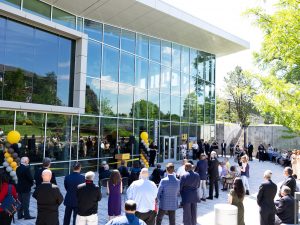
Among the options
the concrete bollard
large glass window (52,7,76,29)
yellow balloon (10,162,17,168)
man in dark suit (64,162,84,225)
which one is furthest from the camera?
large glass window (52,7,76,29)

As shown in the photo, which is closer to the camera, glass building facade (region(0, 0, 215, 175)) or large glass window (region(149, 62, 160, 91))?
glass building facade (region(0, 0, 215, 175))

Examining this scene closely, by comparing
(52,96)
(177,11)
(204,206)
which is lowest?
(204,206)

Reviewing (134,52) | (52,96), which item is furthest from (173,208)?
(134,52)

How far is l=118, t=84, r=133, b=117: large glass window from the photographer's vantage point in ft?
63.6

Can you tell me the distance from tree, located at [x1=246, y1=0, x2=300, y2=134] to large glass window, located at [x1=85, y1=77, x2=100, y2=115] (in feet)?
33.4

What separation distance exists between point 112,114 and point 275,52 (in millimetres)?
11760

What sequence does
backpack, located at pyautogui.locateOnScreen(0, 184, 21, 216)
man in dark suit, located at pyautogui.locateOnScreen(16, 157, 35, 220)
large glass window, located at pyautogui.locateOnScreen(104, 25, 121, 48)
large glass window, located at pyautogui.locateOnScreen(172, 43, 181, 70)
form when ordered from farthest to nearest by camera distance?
large glass window, located at pyautogui.locateOnScreen(172, 43, 181, 70)
large glass window, located at pyautogui.locateOnScreen(104, 25, 121, 48)
man in dark suit, located at pyautogui.locateOnScreen(16, 157, 35, 220)
backpack, located at pyautogui.locateOnScreen(0, 184, 21, 216)

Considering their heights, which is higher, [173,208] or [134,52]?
[134,52]

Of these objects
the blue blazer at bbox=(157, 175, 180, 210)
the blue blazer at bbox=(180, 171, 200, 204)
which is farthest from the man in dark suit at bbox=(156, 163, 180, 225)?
the blue blazer at bbox=(180, 171, 200, 204)

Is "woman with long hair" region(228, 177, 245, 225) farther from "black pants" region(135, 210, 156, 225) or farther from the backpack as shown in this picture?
→ the backpack

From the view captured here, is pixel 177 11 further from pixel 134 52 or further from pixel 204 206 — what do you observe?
pixel 204 206

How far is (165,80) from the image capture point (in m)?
23.6

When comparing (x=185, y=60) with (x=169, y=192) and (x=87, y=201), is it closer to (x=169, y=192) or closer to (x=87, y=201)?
(x=169, y=192)

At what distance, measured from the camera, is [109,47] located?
61.0 feet
